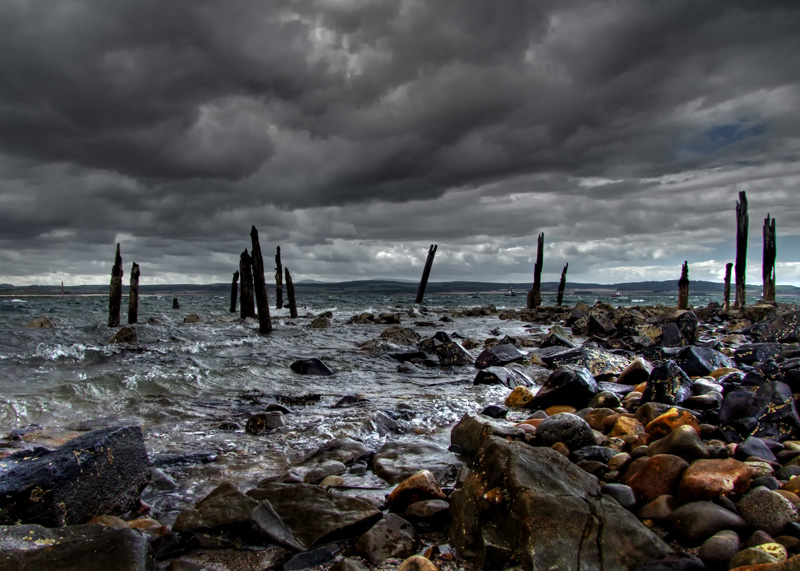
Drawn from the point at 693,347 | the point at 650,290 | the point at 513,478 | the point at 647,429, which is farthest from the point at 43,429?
the point at 650,290

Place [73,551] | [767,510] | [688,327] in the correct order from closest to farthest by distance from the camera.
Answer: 1. [73,551]
2. [767,510]
3. [688,327]

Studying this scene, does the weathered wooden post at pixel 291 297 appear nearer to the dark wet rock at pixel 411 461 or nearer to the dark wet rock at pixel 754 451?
the dark wet rock at pixel 411 461

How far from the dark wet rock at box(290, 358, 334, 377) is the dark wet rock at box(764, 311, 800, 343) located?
39.0 ft

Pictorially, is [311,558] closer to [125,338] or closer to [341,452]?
[341,452]

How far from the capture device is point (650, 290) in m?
170

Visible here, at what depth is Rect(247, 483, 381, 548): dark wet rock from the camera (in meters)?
3.07

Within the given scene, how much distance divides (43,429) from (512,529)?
6553 millimetres

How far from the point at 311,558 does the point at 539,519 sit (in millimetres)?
1357

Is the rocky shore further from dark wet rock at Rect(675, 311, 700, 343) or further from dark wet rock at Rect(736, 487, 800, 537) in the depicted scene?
dark wet rock at Rect(675, 311, 700, 343)

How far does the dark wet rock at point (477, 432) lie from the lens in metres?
4.66

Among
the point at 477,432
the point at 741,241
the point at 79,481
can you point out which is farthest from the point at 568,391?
the point at 741,241

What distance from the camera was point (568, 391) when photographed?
6.45m

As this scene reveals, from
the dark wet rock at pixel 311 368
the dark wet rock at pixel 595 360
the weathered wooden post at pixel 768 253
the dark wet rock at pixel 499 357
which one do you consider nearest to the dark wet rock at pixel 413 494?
the dark wet rock at pixel 595 360

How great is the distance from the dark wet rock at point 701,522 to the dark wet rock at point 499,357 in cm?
845
